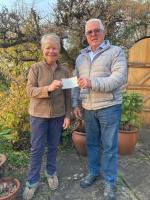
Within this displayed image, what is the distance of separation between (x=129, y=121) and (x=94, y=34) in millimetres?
2074

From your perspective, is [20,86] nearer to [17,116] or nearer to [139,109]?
[17,116]

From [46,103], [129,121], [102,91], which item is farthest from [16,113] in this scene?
[102,91]

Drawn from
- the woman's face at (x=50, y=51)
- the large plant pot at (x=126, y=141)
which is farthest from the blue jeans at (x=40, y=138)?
the large plant pot at (x=126, y=141)

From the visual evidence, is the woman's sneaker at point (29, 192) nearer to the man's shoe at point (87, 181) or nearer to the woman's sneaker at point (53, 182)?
the woman's sneaker at point (53, 182)

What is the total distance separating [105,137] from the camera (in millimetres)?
3615

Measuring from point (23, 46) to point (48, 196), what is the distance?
9.48 ft

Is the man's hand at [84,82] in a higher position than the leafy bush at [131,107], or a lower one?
higher

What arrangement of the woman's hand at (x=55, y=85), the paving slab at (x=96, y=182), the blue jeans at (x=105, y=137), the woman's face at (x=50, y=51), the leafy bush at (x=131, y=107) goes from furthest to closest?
the leafy bush at (x=131, y=107) → the paving slab at (x=96, y=182) → the blue jeans at (x=105, y=137) → the woman's face at (x=50, y=51) → the woman's hand at (x=55, y=85)

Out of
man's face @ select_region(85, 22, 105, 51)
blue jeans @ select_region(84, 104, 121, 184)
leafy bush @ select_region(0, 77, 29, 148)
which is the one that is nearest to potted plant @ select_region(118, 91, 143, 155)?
blue jeans @ select_region(84, 104, 121, 184)

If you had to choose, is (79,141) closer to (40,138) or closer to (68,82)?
(40,138)

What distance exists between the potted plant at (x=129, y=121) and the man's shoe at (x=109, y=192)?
4.31 feet

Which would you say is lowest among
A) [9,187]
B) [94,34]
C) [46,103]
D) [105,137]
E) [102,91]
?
[9,187]

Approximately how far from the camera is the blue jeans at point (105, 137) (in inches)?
139

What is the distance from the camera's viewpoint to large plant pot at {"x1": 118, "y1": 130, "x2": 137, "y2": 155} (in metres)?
4.95
